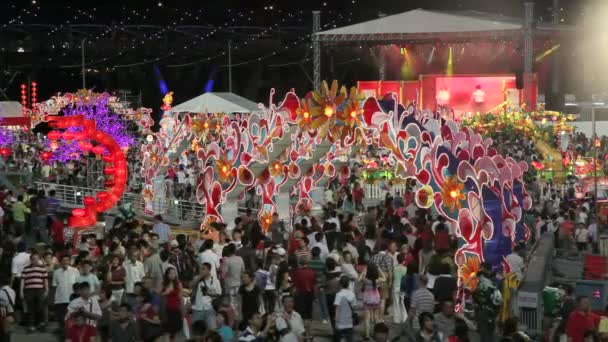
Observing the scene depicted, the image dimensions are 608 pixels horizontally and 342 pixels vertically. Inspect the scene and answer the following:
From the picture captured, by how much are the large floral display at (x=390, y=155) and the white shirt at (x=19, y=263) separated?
19.1 feet

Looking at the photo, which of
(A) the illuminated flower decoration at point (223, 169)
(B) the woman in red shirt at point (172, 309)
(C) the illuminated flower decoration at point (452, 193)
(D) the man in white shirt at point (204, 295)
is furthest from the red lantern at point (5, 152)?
(B) the woman in red shirt at point (172, 309)

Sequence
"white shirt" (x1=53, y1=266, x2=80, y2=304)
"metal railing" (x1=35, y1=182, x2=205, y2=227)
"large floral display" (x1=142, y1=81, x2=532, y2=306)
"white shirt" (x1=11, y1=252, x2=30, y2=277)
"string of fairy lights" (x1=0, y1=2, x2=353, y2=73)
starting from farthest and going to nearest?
"string of fairy lights" (x1=0, y1=2, x2=353, y2=73), "metal railing" (x1=35, y1=182, x2=205, y2=227), "large floral display" (x1=142, y1=81, x2=532, y2=306), "white shirt" (x1=11, y1=252, x2=30, y2=277), "white shirt" (x1=53, y1=266, x2=80, y2=304)

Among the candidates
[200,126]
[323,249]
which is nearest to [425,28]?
[200,126]

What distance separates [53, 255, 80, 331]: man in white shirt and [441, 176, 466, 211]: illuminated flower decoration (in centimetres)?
578

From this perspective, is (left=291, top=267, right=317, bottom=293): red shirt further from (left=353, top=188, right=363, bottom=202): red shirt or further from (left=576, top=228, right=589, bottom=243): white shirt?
(left=353, top=188, right=363, bottom=202): red shirt

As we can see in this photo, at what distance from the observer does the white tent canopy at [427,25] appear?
4725 cm

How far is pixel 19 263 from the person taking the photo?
1641cm

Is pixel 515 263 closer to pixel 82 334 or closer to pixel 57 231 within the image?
pixel 82 334

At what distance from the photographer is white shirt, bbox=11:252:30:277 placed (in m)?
16.4

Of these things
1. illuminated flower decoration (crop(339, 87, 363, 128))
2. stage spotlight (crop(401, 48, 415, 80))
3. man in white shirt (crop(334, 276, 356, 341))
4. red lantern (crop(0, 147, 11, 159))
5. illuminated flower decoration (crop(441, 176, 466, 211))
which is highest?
stage spotlight (crop(401, 48, 415, 80))

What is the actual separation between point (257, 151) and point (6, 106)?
22.1 meters

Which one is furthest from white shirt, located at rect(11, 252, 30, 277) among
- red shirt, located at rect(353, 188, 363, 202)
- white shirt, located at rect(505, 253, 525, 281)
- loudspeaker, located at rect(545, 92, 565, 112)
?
loudspeaker, located at rect(545, 92, 565, 112)

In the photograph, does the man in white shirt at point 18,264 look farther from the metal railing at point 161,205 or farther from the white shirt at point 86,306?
the metal railing at point 161,205

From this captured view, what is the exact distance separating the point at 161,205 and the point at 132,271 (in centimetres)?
1375
